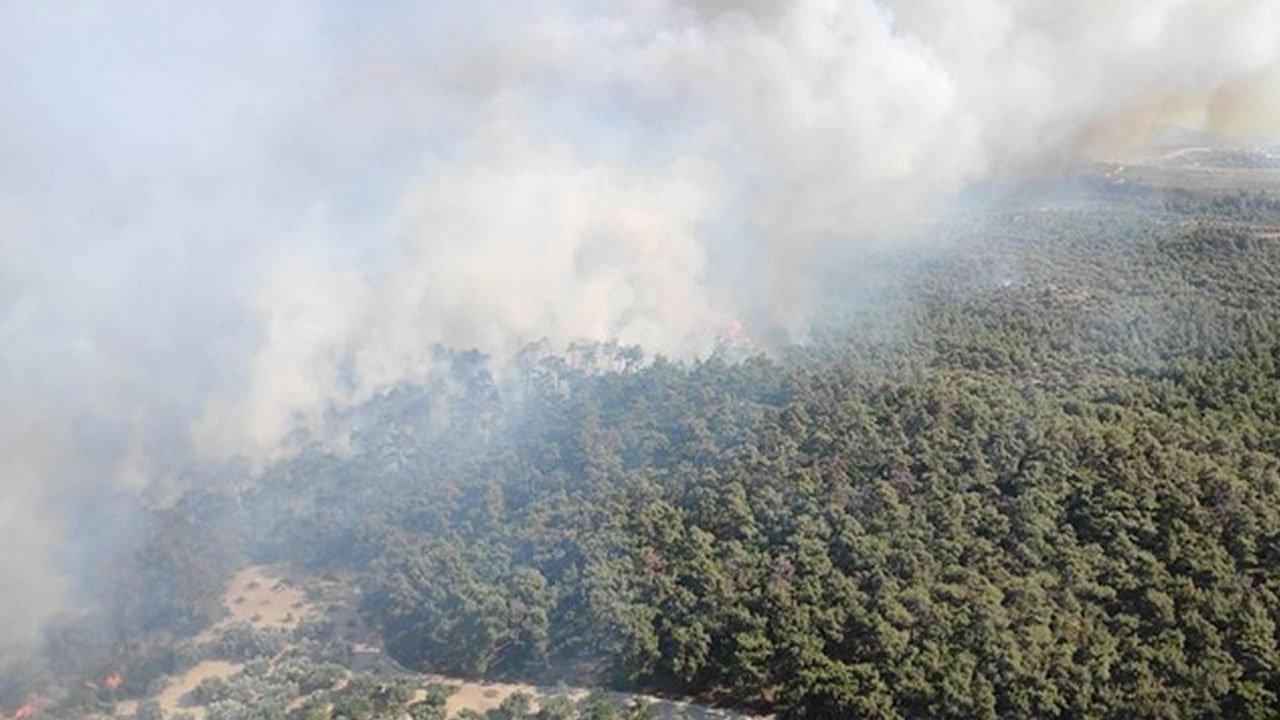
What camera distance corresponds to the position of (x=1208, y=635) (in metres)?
20.4

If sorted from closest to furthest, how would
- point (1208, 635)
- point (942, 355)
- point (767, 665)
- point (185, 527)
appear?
point (1208, 635) → point (767, 665) → point (185, 527) → point (942, 355)

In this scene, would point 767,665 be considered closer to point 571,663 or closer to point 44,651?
point 571,663

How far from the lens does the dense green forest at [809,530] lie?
20.7m

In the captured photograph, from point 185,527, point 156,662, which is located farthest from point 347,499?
point 156,662

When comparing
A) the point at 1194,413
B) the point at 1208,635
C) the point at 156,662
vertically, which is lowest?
the point at 1208,635

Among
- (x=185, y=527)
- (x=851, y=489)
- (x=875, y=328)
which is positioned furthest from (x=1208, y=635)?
(x=185, y=527)

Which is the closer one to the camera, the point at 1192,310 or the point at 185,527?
the point at 185,527

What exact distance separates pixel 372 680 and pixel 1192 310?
34.3 metres

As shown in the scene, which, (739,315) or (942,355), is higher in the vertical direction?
(739,315)

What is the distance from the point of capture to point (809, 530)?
966 inches

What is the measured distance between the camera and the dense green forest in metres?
20.7

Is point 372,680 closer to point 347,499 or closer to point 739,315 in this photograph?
point 347,499

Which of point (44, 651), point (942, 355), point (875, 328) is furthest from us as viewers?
point (875, 328)

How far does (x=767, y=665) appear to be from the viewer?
21.8 metres
